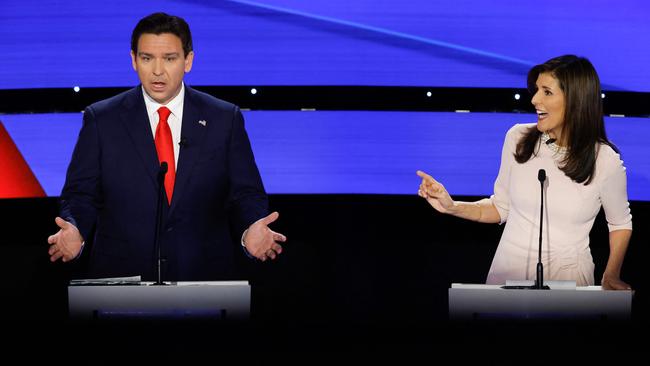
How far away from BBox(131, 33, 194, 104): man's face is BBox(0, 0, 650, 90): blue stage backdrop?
48.9 inches

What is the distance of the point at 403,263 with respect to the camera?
4105mm

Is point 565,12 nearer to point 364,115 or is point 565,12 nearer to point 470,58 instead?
point 470,58

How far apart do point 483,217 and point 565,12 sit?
1.48 metres

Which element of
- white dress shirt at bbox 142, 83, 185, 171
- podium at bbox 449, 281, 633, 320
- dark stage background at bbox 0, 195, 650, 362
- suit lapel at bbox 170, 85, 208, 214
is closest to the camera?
podium at bbox 449, 281, 633, 320

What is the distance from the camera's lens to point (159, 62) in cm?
305

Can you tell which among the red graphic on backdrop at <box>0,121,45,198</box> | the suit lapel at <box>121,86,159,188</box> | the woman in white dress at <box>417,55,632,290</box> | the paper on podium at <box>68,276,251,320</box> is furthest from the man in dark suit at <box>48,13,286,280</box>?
the red graphic on backdrop at <box>0,121,45,198</box>

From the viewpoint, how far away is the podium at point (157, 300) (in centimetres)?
214

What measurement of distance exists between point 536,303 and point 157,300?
0.86 m

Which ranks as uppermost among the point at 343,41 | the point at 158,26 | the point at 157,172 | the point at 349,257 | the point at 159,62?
the point at 343,41

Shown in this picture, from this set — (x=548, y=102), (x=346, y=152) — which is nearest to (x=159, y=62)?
(x=548, y=102)

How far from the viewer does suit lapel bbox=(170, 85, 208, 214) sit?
9.85 feet

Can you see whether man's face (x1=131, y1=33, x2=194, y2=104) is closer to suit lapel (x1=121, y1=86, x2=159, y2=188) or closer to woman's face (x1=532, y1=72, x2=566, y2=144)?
suit lapel (x1=121, y1=86, x2=159, y2=188)

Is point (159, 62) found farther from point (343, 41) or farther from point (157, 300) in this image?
point (343, 41)

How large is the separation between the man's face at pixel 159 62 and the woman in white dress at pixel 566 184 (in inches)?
35.5
